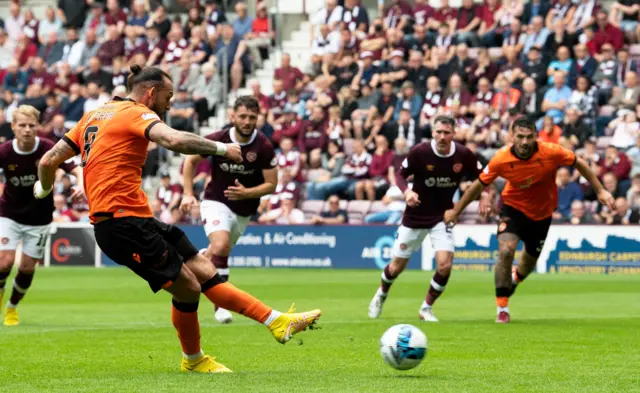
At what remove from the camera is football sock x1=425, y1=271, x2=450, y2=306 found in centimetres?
1505

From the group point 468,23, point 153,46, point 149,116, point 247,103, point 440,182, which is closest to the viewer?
point 149,116

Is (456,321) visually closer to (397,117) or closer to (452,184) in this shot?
(452,184)

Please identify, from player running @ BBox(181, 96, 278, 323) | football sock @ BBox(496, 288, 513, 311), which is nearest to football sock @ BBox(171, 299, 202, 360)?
player running @ BBox(181, 96, 278, 323)

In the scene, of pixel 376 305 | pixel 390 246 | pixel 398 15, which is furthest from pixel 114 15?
pixel 376 305

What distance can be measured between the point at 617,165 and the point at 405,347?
55.9 ft

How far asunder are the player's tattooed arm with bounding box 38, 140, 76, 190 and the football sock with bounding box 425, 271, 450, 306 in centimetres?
612

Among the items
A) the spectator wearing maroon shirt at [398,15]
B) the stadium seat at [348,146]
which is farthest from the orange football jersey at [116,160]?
the spectator wearing maroon shirt at [398,15]

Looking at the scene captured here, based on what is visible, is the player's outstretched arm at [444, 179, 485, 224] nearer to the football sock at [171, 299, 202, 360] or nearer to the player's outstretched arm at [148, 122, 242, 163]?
the football sock at [171, 299, 202, 360]

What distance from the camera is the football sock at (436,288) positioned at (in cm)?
1505

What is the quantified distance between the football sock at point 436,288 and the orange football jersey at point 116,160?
635cm

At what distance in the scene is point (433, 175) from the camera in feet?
51.2

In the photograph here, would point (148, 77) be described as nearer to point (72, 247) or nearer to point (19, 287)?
point (19, 287)

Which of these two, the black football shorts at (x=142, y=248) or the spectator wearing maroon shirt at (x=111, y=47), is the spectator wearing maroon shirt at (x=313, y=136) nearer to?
the spectator wearing maroon shirt at (x=111, y=47)

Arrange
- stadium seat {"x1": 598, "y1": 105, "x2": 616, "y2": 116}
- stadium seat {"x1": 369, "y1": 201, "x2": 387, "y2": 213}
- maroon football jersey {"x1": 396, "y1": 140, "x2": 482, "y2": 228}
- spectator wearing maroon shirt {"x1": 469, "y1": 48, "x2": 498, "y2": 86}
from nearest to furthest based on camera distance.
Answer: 1. maroon football jersey {"x1": 396, "y1": 140, "x2": 482, "y2": 228}
2. stadium seat {"x1": 598, "y1": 105, "x2": 616, "y2": 116}
3. stadium seat {"x1": 369, "y1": 201, "x2": 387, "y2": 213}
4. spectator wearing maroon shirt {"x1": 469, "y1": 48, "x2": 498, "y2": 86}
